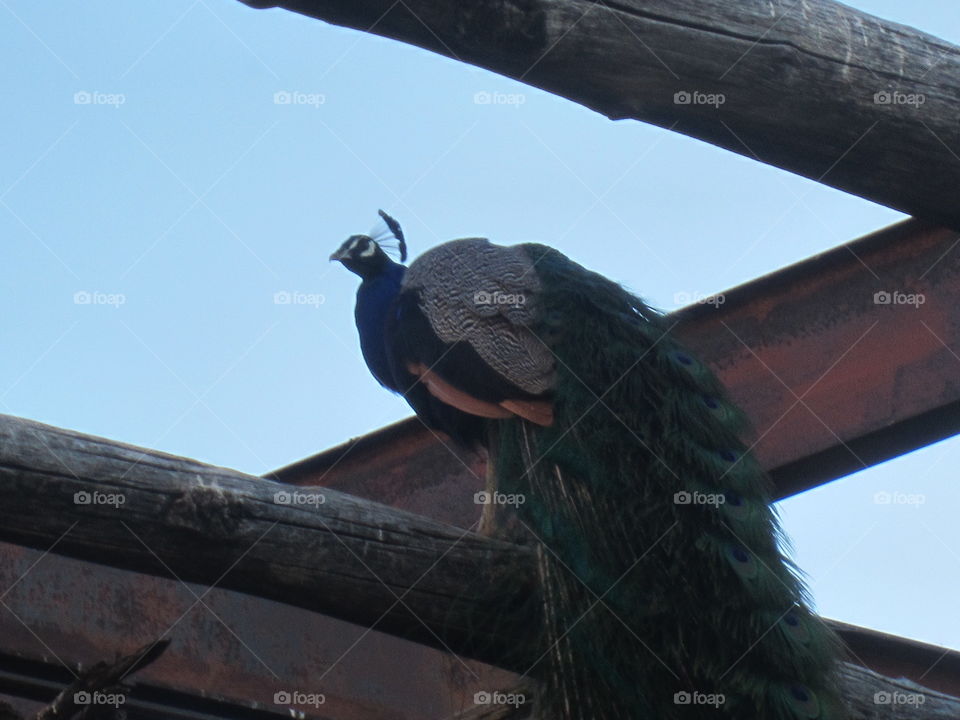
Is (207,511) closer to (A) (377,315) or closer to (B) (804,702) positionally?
(B) (804,702)

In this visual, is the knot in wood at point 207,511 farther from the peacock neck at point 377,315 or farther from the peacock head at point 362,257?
the peacock head at point 362,257

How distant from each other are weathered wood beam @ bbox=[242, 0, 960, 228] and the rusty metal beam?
118 cm

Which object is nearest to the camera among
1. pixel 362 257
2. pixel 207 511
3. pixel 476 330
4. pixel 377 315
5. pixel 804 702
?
pixel 207 511

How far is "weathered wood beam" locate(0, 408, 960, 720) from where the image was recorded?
8.84 feet

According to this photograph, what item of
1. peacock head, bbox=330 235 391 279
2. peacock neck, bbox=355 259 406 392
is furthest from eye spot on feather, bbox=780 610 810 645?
peacock head, bbox=330 235 391 279

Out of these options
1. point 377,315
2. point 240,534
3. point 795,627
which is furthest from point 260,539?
point 377,315

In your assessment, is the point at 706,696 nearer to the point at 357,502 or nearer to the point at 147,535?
the point at 357,502

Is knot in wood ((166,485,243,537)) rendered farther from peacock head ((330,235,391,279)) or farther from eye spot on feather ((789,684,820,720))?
peacock head ((330,235,391,279))

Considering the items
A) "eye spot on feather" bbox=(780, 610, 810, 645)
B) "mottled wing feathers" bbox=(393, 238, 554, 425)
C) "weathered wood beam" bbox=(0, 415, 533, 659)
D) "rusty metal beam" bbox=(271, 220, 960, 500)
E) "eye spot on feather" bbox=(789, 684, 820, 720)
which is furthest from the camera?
"rusty metal beam" bbox=(271, 220, 960, 500)

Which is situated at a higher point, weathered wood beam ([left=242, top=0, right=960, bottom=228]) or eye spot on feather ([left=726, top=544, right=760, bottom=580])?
weathered wood beam ([left=242, top=0, right=960, bottom=228])

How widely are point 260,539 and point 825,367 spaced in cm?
207

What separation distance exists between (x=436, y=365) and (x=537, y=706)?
1296 mm

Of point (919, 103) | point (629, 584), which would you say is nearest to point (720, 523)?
point (629, 584)

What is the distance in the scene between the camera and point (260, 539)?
2.78m
